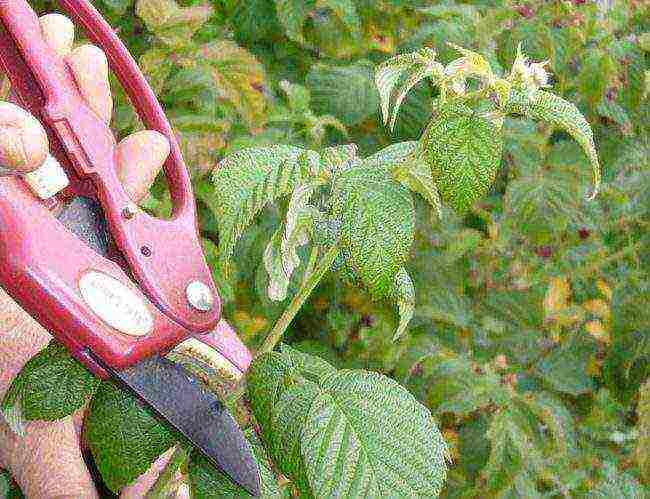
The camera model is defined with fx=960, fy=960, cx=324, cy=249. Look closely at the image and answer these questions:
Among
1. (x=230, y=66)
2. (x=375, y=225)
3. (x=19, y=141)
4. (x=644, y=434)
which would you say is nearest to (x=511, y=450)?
(x=644, y=434)

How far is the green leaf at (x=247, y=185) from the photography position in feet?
1.81

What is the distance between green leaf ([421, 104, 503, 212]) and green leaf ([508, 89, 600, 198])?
2 centimetres

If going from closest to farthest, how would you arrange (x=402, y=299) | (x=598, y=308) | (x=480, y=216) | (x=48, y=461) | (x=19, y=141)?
(x=19, y=141)
(x=402, y=299)
(x=48, y=461)
(x=480, y=216)
(x=598, y=308)

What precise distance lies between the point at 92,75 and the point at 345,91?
547 mm

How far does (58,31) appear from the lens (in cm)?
65

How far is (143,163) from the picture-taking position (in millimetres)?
619

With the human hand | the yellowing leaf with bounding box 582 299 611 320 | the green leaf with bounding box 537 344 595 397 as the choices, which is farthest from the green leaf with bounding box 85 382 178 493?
the yellowing leaf with bounding box 582 299 611 320

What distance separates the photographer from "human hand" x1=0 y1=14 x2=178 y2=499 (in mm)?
618

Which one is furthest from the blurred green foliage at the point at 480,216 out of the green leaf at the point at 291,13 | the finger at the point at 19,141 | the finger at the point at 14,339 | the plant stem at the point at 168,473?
the finger at the point at 19,141

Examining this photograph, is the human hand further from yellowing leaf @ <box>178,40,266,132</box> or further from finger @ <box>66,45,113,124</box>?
yellowing leaf @ <box>178,40,266,132</box>

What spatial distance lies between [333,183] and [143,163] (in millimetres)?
143

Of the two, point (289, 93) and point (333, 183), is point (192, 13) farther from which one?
point (333, 183)

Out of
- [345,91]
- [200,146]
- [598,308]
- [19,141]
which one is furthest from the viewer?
[598,308]

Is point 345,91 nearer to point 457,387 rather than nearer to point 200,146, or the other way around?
point 200,146
